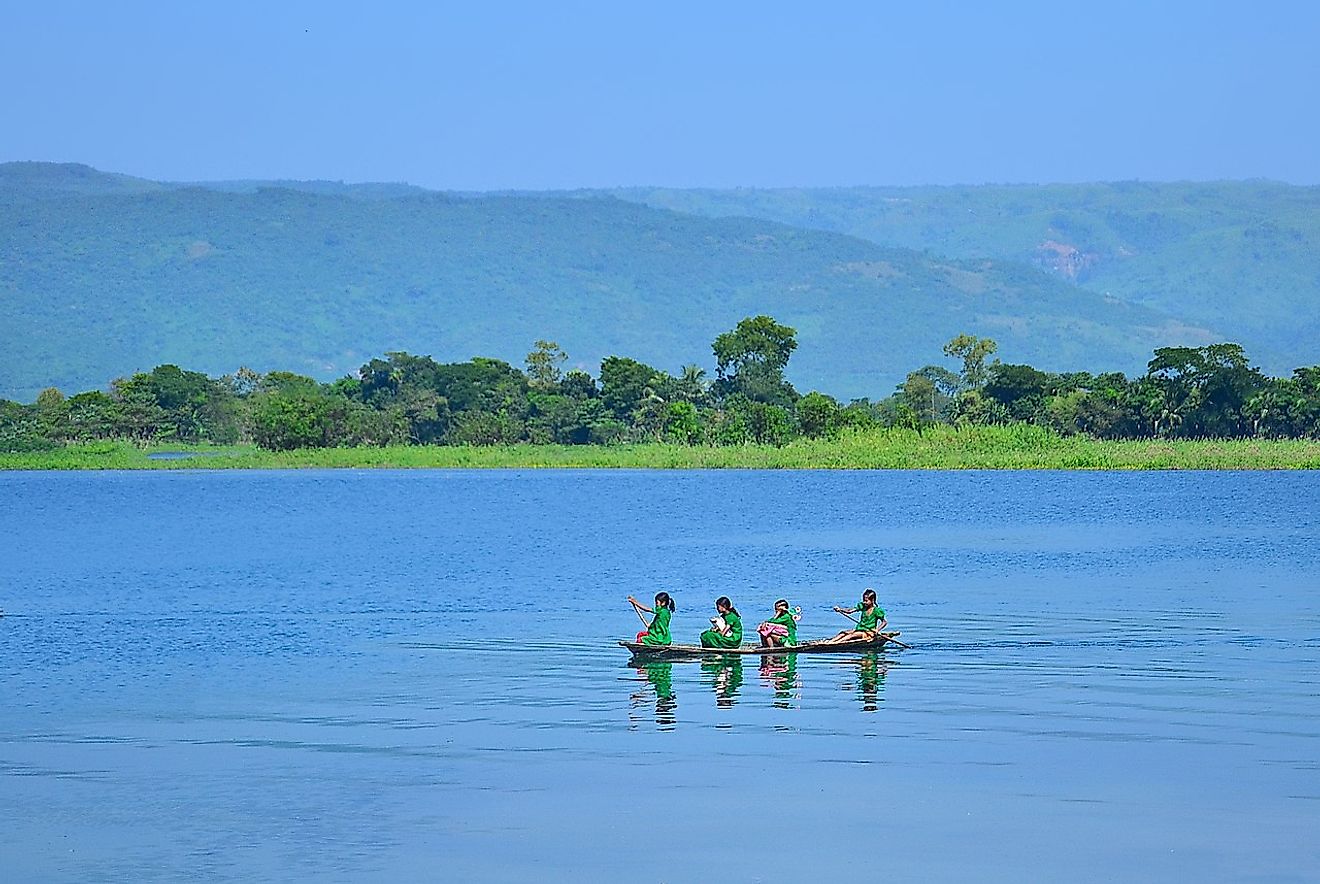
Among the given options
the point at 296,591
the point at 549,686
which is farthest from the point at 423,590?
the point at 549,686

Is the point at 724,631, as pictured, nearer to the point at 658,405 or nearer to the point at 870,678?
the point at 870,678

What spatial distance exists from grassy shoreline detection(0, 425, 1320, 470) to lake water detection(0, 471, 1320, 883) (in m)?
44.1

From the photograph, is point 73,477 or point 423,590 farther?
point 73,477

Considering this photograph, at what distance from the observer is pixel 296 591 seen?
149 ft

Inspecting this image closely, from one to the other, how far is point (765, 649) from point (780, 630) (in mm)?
545

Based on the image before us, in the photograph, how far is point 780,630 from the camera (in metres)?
29.7

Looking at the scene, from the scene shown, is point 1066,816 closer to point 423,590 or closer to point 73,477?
point 423,590

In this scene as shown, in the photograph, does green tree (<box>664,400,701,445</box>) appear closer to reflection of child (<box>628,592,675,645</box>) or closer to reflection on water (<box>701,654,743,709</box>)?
reflection on water (<box>701,654,743,709</box>)

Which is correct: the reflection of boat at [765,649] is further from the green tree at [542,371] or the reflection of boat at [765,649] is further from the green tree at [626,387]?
the green tree at [542,371]

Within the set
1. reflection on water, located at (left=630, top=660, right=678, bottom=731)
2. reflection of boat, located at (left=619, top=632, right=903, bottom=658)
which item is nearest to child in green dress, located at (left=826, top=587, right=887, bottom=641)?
reflection of boat, located at (left=619, top=632, right=903, bottom=658)

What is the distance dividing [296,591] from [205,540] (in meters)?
19.4

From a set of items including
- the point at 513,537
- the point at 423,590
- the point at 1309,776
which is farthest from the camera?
the point at 513,537

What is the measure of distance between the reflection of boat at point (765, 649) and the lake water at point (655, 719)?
0.22m

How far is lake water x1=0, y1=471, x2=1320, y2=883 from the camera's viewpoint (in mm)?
17641
